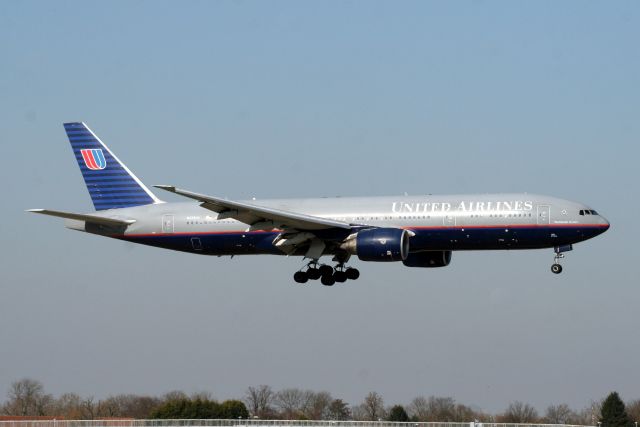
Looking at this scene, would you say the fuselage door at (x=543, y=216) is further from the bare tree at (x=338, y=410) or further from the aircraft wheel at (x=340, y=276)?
the bare tree at (x=338, y=410)

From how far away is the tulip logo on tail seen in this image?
6894cm

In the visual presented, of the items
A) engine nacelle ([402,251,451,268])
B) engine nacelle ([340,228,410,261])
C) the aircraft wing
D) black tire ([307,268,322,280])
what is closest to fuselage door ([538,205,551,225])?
engine nacelle ([340,228,410,261])

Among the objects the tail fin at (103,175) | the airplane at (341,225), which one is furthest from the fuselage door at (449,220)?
the tail fin at (103,175)

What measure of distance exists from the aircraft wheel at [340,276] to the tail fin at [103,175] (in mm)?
11751

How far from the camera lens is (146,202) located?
6681cm

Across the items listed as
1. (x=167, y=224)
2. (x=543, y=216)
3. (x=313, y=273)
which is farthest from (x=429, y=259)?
(x=167, y=224)

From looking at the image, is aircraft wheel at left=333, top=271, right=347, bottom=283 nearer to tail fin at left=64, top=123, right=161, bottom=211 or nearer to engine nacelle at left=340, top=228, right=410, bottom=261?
engine nacelle at left=340, top=228, right=410, bottom=261

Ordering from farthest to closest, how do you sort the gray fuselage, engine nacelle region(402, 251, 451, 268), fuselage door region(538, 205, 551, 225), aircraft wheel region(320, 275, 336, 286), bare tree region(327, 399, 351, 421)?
bare tree region(327, 399, 351, 421)
aircraft wheel region(320, 275, 336, 286)
engine nacelle region(402, 251, 451, 268)
the gray fuselage
fuselage door region(538, 205, 551, 225)

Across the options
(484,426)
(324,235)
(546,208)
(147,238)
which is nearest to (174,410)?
(484,426)

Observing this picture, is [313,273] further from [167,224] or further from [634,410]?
[634,410]

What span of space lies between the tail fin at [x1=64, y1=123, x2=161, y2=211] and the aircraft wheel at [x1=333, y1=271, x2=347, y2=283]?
11.8 meters

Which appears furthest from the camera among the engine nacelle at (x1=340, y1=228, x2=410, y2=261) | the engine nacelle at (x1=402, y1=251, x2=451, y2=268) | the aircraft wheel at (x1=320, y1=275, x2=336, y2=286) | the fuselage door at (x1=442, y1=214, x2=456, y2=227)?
the aircraft wheel at (x1=320, y1=275, x2=336, y2=286)

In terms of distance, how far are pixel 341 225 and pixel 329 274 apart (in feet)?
17.0

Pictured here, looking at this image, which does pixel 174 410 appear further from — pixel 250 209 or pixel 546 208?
pixel 546 208
